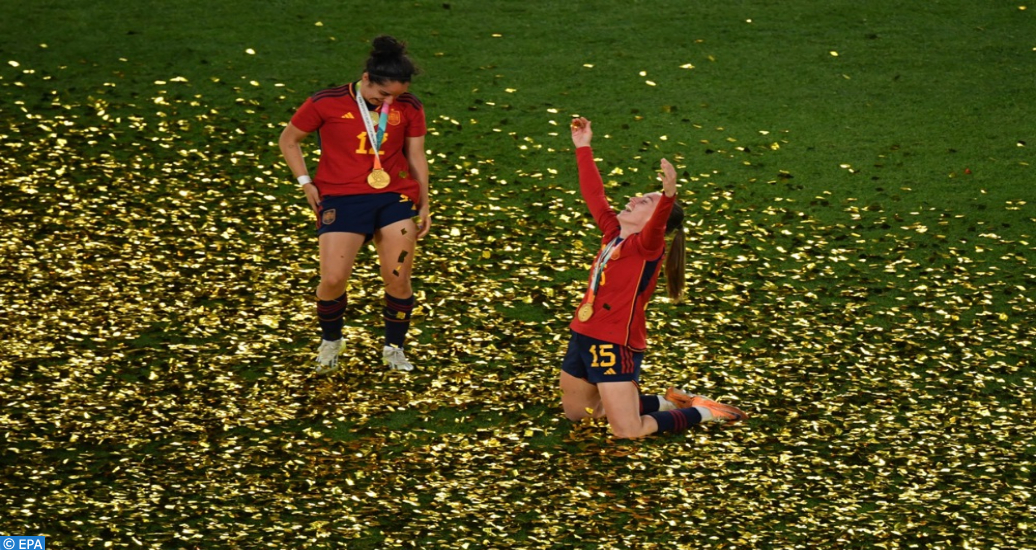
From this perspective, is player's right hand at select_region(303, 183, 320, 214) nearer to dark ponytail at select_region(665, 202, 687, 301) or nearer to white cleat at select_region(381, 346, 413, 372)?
white cleat at select_region(381, 346, 413, 372)

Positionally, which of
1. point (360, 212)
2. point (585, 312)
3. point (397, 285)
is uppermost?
point (360, 212)

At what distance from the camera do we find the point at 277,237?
33.3 feet

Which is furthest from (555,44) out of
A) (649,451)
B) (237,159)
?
(649,451)

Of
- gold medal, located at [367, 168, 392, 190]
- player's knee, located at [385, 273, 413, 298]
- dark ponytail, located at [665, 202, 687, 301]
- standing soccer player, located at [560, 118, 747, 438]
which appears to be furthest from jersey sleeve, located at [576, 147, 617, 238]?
player's knee, located at [385, 273, 413, 298]

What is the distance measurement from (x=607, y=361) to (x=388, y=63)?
2.27 meters

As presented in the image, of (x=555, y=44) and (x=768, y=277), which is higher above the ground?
(x=555, y=44)

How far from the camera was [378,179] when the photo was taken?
25.8ft

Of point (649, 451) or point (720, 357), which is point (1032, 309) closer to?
point (720, 357)

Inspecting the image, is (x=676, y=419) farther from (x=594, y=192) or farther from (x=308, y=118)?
(x=308, y=118)

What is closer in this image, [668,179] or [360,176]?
[668,179]

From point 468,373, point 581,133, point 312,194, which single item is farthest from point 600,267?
point 312,194

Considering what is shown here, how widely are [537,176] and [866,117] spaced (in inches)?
142

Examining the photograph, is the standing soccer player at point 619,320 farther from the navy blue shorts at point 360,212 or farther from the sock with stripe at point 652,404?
the navy blue shorts at point 360,212

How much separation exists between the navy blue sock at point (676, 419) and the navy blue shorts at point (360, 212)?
6.80 ft
